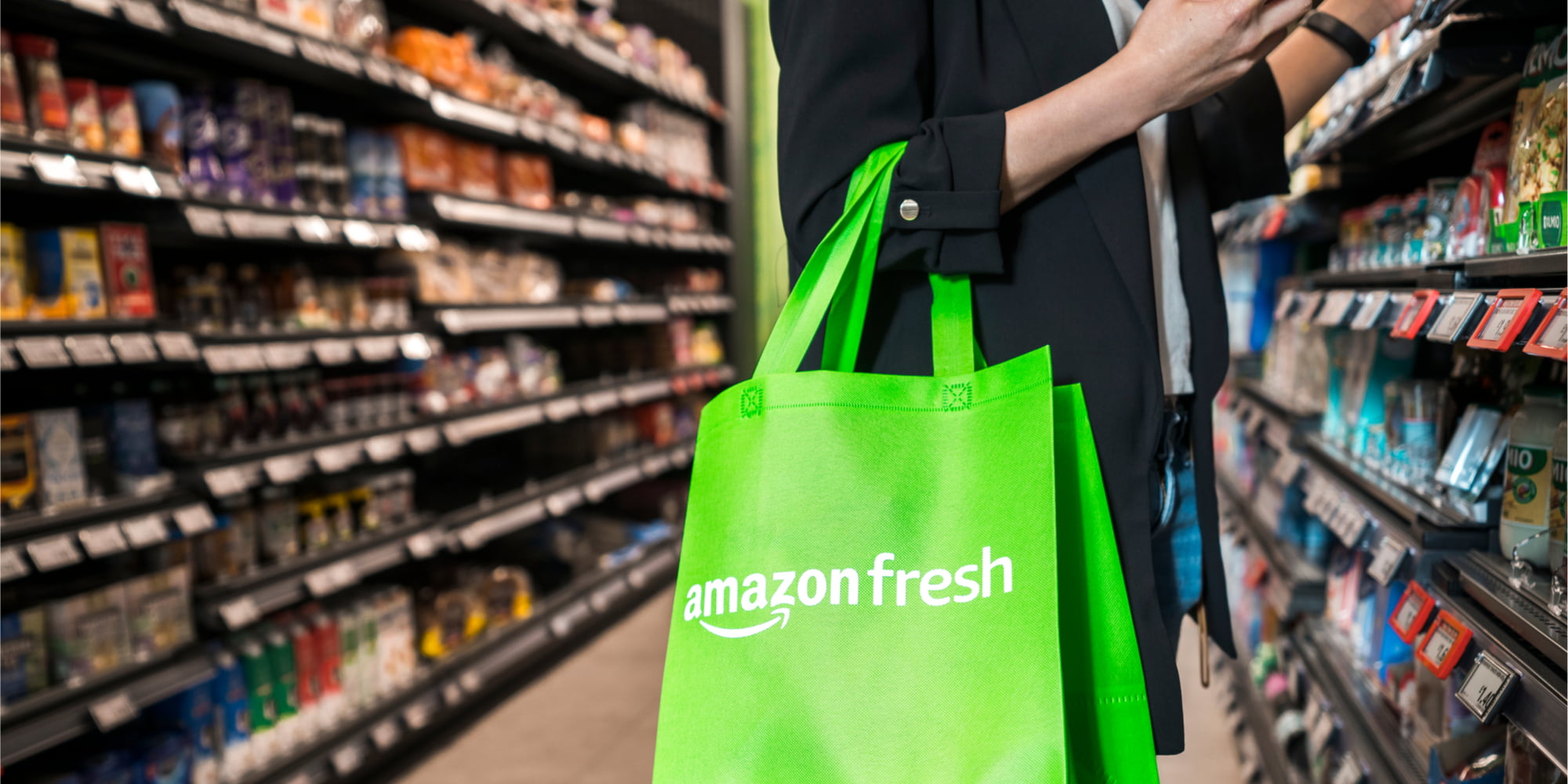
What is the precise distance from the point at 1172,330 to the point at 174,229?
2.03 meters

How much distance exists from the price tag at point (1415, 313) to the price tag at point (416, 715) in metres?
2.44

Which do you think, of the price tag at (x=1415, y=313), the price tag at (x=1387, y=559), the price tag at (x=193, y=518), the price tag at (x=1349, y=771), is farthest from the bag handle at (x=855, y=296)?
the price tag at (x=193, y=518)

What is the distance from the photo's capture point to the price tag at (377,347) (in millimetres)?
2512

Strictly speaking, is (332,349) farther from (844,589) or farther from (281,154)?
(844,589)

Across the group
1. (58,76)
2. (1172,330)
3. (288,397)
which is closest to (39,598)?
(288,397)

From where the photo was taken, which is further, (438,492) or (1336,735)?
(438,492)

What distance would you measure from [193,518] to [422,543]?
2.59 ft

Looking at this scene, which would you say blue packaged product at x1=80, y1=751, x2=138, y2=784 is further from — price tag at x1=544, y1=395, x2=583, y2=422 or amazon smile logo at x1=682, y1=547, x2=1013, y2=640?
amazon smile logo at x1=682, y1=547, x2=1013, y2=640

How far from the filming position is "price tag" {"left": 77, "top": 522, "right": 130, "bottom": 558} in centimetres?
181

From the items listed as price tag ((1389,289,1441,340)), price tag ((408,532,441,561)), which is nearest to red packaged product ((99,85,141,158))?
price tag ((408,532,441,561))

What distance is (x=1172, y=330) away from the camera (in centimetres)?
88

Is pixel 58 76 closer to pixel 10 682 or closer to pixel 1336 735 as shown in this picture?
pixel 10 682

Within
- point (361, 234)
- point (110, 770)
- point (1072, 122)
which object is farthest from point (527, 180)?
point (1072, 122)

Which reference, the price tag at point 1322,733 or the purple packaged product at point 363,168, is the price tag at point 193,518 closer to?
the purple packaged product at point 363,168
